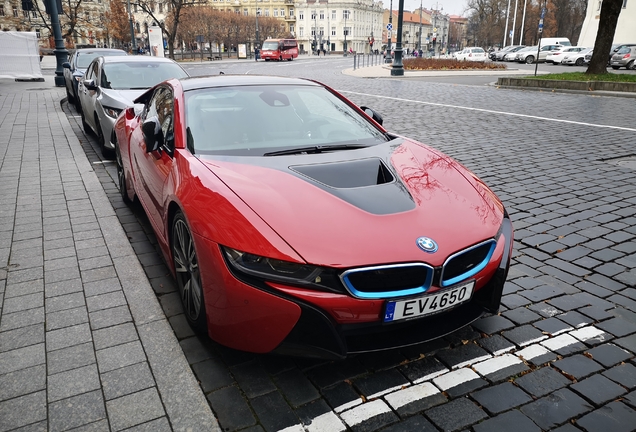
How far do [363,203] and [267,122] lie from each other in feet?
4.47

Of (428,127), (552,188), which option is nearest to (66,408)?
(552,188)

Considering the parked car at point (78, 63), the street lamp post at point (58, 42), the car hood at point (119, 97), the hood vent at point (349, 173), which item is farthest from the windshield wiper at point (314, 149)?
the street lamp post at point (58, 42)

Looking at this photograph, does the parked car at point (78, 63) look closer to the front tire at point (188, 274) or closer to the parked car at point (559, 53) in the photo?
the front tire at point (188, 274)

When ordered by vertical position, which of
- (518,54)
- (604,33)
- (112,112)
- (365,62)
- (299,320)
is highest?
(604,33)

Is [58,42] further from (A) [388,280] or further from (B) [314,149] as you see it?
(A) [388,280]

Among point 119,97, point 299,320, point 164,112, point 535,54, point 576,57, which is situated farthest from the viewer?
point 535,54

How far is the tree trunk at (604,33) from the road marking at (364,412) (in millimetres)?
20822

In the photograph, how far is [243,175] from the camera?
10.0 ft

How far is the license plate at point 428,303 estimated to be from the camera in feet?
7.98

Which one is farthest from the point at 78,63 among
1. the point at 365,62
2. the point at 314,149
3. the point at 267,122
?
the point at 365,62

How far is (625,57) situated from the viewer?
31.9 m

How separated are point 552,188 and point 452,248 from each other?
419cm

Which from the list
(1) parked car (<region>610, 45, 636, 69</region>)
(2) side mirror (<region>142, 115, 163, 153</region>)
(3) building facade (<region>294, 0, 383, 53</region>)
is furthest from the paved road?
(3) building facade (<region>294, 0, 383, 53</region>)

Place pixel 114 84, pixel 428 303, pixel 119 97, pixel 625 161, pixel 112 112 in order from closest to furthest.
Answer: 1. pixel 428 303
2. pixel 625 161
3. pixel 112 112
4. pixel 119 97
5. pixel 114 84
